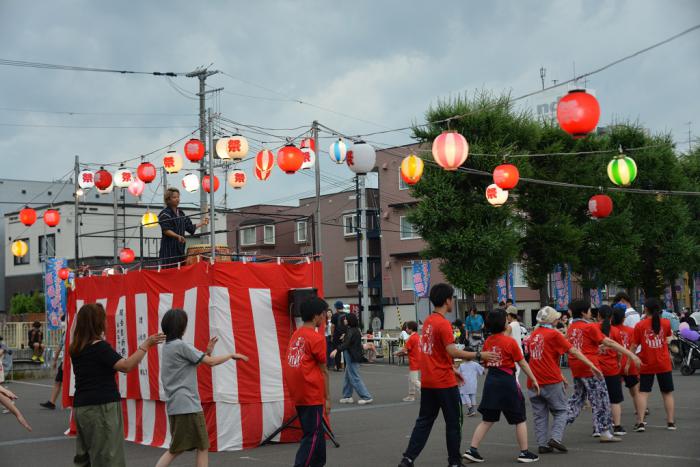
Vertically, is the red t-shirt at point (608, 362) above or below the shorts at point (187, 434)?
above

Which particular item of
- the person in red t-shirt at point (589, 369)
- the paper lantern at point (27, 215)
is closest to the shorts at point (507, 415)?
the person in red t-shirt at point (589, 369)

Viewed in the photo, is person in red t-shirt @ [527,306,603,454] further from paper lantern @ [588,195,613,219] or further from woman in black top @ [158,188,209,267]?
paper lantern @ [588,195,613,219]

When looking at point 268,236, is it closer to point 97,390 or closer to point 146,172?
point 146,172

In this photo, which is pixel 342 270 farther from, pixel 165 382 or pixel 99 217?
pixel 165 382

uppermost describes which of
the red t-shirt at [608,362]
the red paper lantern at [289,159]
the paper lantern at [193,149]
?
the paper lantern at [193,149]

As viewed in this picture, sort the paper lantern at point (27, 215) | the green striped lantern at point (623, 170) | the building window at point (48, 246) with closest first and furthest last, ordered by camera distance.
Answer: the green striped lantern at point (623, 170) < the paper lantern at point (27, 215) < the building window at point (48, 246)

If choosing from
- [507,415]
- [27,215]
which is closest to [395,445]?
[507,415]

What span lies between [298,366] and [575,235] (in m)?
24.7

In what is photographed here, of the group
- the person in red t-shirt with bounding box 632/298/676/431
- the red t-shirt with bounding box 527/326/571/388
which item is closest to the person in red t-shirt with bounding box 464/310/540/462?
the red t-shirt with bounding box 527/326/571/388

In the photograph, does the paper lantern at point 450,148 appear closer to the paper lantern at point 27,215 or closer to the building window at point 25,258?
the paper lantern at point 27,215

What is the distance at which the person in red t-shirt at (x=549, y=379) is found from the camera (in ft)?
32.4

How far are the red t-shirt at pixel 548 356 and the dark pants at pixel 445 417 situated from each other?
172 cm

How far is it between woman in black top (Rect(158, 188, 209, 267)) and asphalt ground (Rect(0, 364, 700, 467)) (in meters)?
2.94

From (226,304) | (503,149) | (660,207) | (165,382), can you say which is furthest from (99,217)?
(165,382)
